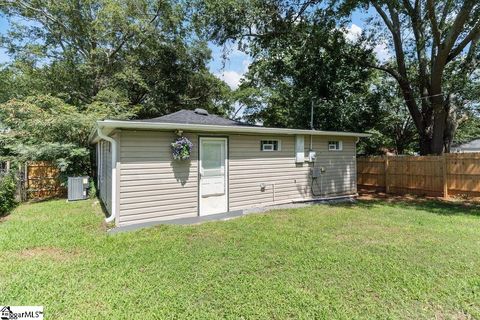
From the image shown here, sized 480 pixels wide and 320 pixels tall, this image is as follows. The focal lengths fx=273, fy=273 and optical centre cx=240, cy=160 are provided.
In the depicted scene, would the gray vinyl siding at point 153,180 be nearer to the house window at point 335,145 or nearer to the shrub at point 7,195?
the shrub at point 7,195

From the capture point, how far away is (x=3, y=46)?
1491 cm

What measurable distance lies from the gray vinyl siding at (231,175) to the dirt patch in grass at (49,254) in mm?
1238

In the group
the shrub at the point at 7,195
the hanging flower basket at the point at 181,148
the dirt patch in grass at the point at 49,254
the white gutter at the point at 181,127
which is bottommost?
the dirt patch in grass at the point at 49,254

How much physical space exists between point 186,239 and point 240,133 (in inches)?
125

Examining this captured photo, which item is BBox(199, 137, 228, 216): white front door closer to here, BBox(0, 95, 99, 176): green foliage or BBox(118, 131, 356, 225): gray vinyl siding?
BBox(118, 131, 356, 225): gray vinyl siding

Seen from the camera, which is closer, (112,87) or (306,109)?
(306,109)

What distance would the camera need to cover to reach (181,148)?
19.3 ft

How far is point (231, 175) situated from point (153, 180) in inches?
77.2

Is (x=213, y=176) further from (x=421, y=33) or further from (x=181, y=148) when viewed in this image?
(x=421, y=33)

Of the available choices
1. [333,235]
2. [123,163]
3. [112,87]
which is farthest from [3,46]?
[333,235]

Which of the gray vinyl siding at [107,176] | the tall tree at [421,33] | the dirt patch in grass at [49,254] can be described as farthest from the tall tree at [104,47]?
the dirt patch in grass at [49,254]

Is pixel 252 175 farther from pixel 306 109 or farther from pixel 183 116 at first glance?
pixel 306 109

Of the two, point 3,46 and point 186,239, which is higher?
point 3,46

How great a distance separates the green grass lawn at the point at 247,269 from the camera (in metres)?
2.73
